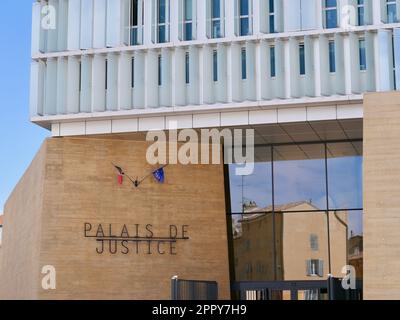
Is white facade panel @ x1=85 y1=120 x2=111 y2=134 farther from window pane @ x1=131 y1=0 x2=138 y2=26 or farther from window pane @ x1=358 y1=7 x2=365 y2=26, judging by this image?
window pane @ x1=358 y1=7 x2=365 y2=26

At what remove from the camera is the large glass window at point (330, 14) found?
28173 mm

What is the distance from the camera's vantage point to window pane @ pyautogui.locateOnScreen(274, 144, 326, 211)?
30.1 m

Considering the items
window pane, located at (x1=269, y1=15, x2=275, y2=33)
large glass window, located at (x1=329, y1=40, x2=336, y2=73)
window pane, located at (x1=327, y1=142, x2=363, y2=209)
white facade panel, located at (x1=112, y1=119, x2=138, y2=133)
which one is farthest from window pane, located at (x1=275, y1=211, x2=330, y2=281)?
window pane, located at (x1=269, y1=15, x2=275, y2=33)

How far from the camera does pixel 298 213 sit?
3017cm

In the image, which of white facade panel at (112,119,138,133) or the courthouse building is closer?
the courthouse building

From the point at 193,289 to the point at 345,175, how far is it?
6.89m

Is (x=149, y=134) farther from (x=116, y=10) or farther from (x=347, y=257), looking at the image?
(x=347, y=257)

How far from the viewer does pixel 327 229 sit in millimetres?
29734

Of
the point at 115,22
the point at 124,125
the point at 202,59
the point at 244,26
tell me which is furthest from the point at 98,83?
the point at 244,26

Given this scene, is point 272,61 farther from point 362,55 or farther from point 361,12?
point 361,12

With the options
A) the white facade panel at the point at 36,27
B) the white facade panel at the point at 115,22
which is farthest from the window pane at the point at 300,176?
the white facade panel at the point at 36,27

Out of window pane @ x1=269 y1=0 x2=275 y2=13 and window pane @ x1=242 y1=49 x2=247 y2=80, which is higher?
window pane @ x1=269 y1=0 x2=275 y2=13

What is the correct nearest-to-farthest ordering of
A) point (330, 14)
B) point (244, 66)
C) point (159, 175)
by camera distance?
point (330, 14) < point (244, 66) < point (159, 175)

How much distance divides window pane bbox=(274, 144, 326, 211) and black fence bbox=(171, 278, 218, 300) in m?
4.02
